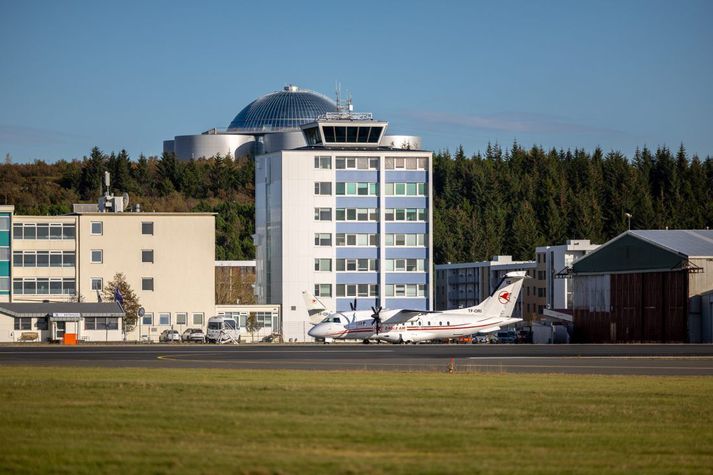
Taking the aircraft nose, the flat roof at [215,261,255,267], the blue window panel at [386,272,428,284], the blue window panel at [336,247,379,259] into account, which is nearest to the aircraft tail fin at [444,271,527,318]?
the aircraft nose

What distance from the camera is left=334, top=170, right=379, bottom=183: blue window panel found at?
4483 inches

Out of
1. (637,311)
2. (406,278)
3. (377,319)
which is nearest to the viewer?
(377,319)

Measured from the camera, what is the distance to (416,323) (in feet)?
285

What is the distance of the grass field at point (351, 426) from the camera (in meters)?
19.0

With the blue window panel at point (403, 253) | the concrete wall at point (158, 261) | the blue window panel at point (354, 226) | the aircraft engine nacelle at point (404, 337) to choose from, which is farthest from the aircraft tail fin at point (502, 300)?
the concrete wall at point (158, 261)

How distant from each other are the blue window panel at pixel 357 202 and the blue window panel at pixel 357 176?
1.68 metres

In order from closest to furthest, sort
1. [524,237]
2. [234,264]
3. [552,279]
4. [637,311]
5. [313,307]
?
[637,311], [313,307], [552,279], [234,264], [524,237]

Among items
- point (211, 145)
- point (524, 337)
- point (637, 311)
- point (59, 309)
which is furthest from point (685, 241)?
point (211, 145)

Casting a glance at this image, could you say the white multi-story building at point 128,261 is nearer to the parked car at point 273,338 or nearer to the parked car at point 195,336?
the parked car at point 273,338

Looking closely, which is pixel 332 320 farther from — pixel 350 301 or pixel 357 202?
pixel 357 202

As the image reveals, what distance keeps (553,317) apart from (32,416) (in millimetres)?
87621

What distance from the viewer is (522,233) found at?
169 metres

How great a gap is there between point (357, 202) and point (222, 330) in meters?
23.4

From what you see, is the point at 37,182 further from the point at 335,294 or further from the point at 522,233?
the point at 335,294
